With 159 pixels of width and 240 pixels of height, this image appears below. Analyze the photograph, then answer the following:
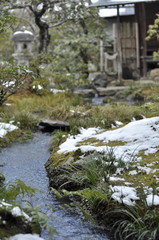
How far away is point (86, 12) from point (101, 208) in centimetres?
1437

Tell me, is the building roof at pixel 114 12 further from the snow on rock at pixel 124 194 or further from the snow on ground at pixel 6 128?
the snow on rock at pixel 124 194

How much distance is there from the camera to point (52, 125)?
10680mm

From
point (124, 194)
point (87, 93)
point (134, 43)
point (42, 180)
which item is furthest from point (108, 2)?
point (124, 194)

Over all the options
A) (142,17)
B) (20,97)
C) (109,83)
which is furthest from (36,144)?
(142,17)

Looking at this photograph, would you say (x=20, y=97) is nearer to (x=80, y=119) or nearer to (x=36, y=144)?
(x=80, y=119)

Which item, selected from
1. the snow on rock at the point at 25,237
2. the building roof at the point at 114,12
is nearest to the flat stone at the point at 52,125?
the snow on rock at the point at 25,237

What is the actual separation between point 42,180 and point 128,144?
1610 mm

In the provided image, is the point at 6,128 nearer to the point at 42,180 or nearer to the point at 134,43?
the point at 42,180

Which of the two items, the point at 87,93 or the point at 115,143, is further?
the point at 87,93

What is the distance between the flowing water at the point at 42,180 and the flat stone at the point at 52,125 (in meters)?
0.37

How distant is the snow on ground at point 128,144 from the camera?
15.2ft

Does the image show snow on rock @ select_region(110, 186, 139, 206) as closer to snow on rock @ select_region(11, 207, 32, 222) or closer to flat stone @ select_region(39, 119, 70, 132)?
snow on rock @ select_region(11, 207, 32, 222)

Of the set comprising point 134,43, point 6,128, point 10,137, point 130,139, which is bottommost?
point 10,137

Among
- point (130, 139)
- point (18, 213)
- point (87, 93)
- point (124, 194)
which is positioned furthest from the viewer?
point (87, 93)
